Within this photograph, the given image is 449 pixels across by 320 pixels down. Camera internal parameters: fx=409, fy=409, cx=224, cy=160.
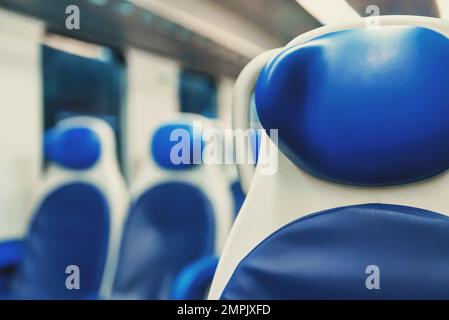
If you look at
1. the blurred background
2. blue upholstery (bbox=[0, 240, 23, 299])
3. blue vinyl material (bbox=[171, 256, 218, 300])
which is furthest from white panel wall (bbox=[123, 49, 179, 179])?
blue vinyl material (bbox=[171, 256, 218, 300])

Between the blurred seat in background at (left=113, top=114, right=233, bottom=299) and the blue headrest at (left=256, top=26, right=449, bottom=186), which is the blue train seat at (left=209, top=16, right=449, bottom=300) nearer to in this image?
the blue headrest at (left=256, top=26, right=449, bottom=186)

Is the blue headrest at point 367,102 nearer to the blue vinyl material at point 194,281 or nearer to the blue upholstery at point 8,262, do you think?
the blue vinyl material at point 194,281

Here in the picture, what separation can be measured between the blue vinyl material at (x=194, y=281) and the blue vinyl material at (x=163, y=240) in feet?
0.50

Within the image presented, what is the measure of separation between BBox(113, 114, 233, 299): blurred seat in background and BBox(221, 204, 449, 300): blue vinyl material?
69cm

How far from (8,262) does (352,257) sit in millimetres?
1398

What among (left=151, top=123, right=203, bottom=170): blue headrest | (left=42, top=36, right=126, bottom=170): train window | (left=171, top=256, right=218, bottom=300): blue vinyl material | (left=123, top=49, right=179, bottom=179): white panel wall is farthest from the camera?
(left=123, top=49, right=179, bottom=179): white panel wall

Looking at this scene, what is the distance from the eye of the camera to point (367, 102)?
0.57 metres

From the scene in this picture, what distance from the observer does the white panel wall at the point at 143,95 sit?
2.31m

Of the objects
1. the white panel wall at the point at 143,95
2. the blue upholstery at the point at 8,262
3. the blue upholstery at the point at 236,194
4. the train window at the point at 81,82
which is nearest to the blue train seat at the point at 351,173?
the blue upholstery at the point at 236,194

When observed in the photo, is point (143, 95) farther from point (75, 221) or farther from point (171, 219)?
point (171, 219)

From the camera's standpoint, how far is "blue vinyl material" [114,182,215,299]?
1378 millimetres

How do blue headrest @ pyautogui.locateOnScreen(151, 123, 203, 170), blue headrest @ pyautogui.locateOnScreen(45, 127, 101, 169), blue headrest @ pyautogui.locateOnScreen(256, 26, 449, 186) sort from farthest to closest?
blue headrest @ pyautogui.locateOnScreen(45, 127, 101, 169) < blue headrest @ pyautogui.locateOnScreen(151, 123, 203, 170) < blue headrest @ pyautogui.locateOnScreen(256, 26, 449, 186)
